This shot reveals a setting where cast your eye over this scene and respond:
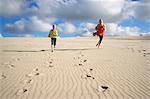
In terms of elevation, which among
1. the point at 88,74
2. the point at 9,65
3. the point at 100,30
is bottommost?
the point at 9,65

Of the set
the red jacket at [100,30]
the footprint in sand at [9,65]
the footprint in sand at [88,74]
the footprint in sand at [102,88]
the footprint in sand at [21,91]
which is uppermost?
the red jacket at [100,30]

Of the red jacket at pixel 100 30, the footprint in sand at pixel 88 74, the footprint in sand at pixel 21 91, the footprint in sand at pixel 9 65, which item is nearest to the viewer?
the footprint in sand at pixel 21 91

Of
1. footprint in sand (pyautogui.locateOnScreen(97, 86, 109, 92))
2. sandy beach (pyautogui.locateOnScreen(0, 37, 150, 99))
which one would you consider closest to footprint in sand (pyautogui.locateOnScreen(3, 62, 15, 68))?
sandy beach (pyautogui.locateOnScreen(0, 37, 150, 99))

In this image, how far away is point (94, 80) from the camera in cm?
848

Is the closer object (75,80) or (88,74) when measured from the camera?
(75,80)

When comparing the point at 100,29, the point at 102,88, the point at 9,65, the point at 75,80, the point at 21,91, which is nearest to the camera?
the point at 21,91

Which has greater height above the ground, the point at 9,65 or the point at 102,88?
the point at 102,88

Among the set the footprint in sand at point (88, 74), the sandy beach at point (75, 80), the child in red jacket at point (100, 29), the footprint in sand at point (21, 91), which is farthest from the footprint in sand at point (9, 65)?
the child in red jacket at point (100, 29)

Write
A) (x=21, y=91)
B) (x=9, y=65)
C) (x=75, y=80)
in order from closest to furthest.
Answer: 1. (x=21, y=91)
2. (x=75, y=80)
3. (x=9, y=65)

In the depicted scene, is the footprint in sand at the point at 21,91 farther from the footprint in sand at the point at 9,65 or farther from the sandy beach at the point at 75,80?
the footprint in sand at the point at 9,65

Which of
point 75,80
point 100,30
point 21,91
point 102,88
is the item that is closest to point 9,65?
point 75,80

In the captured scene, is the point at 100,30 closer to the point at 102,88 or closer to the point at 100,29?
the point at 100,29

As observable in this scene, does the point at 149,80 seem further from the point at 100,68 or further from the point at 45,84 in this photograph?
the point at 45,84

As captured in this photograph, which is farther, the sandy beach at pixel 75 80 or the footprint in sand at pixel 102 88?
the footprint in sand at pixel 102 88
